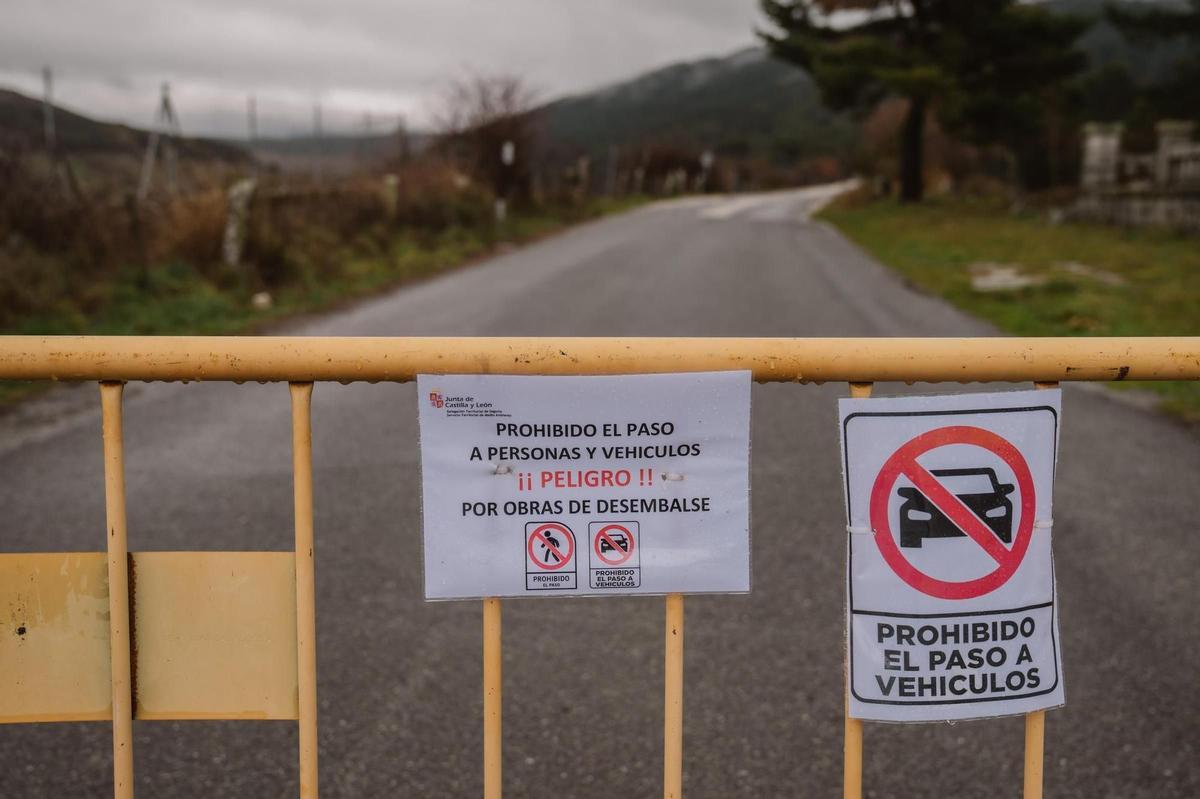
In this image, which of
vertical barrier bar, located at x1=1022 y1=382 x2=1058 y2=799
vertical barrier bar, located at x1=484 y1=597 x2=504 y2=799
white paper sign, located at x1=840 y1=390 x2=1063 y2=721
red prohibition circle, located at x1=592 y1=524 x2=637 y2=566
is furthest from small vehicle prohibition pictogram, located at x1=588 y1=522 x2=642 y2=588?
vertical barrier bar, located at x1=1022 y1=382 x2=1058 y2=799

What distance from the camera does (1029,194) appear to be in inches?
1289

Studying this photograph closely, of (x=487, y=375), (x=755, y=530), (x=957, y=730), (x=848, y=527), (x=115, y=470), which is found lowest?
(x=957, y=730)

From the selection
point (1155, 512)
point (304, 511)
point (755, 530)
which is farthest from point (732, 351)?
point (1155, 512)

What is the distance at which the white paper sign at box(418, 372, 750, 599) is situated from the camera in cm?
189

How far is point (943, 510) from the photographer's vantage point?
1.93m

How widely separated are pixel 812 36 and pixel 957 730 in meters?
32.0

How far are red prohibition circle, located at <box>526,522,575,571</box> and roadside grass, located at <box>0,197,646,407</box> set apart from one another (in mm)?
5718

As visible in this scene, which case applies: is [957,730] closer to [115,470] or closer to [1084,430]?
[115,470]

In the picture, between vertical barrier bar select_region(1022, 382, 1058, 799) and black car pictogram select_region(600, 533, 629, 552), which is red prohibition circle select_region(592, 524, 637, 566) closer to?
black car pictogram select_region(600, 533, 629, 552)

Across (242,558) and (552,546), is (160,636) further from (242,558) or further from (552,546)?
(552,546)

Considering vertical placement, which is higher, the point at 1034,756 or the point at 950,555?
the point at 950,555

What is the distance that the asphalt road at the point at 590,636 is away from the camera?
3170mm

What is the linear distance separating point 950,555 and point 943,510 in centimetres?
8

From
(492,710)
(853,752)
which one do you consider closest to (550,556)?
(492,710)
